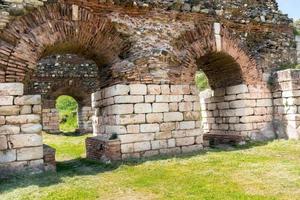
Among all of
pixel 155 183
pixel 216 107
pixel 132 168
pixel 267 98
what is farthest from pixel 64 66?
pixel 155 183

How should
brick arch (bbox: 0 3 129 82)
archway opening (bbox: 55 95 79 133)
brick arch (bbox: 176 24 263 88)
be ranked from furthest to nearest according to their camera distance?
archway opening (bbox: 55 95 79 133) < brick arch (bbox: 176 24 263 88) < brick arch (bbox: 0 3 129 82)

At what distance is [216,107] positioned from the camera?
37.4 feet

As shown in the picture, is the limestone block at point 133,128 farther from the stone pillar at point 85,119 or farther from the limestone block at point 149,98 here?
the stone pillar at point 85,119

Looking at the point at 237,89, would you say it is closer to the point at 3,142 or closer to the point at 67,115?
the point at 3,142

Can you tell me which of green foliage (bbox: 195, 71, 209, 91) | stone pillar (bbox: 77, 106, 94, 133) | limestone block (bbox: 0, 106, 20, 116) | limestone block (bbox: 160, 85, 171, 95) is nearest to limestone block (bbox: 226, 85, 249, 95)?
limestone block (bbox: 160, 85, 171, 95)

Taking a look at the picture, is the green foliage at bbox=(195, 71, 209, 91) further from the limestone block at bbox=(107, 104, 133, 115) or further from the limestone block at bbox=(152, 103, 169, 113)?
the limestone block at bbox=(107, 104, 133, 115)

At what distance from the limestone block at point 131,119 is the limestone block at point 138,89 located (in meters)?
0.53

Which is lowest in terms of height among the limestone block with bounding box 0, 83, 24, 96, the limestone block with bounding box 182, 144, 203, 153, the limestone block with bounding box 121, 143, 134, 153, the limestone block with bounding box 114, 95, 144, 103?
the limestone block with bounding box 182, 144, 203, 153

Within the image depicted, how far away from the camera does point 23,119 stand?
7.15 m

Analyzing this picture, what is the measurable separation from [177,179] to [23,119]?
3.26 metres

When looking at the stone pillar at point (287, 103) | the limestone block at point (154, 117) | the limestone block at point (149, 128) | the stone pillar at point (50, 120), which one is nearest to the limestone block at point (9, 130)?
the limestone block at point (149, 128)

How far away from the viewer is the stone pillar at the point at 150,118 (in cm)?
839

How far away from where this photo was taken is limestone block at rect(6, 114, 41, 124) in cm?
704

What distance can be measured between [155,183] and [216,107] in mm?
5761
